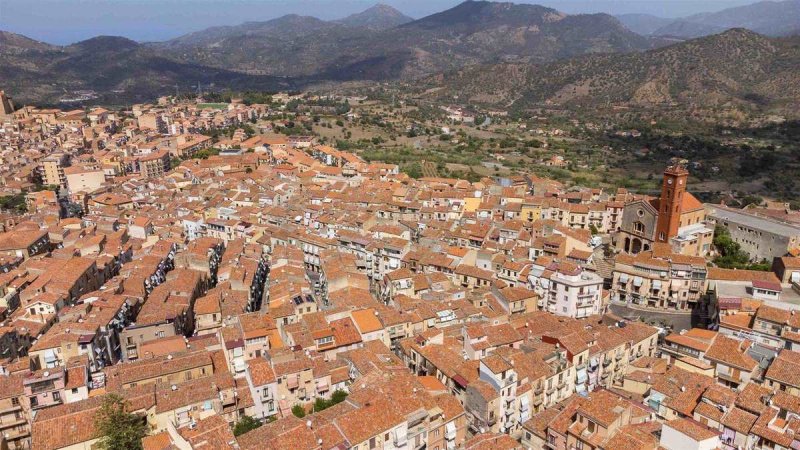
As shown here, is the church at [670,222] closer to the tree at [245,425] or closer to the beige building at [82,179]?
the tree at [245,425]

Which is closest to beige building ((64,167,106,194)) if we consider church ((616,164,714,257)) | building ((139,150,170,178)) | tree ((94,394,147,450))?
building ((139,150,170,178))

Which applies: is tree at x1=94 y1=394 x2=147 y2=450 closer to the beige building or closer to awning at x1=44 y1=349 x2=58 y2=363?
awning at x1=44 y1=349 x2=58 y2=363

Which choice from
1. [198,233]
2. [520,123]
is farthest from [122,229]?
[520,123]

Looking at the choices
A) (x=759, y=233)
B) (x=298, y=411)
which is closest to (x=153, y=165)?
(x=298, y=411)

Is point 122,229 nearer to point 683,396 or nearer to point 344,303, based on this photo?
point 344,303

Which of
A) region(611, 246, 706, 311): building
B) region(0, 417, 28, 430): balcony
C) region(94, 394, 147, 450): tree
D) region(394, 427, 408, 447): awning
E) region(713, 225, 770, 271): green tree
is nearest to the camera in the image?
region(94, 394, 147, 450): tree

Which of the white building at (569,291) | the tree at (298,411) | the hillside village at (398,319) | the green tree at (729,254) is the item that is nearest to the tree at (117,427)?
the hillside village at (398,319)
